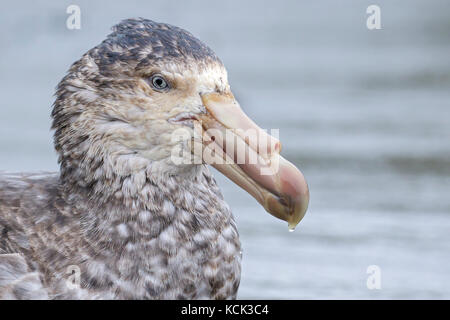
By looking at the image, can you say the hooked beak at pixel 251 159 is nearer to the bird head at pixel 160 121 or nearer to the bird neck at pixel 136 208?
the bird head at pixel 160 121

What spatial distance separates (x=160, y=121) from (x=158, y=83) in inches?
5.8

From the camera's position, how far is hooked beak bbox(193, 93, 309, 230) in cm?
418

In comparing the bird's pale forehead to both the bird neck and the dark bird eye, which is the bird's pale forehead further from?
the bird neck

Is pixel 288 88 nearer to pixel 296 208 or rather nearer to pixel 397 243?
pixel 397 243

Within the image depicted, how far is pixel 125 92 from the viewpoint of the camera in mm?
4383

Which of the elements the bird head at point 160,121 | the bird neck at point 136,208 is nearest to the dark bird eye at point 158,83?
the bird head at point 160,121

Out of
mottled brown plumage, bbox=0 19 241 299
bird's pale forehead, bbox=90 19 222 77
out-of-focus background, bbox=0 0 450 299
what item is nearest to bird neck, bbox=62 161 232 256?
mottled brown plumage, bbox=0 19 241 299

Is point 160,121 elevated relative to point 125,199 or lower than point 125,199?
elevated

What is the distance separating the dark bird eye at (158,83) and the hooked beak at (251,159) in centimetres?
16

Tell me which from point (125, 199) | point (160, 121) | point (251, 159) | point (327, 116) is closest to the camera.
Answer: point (251, 159)

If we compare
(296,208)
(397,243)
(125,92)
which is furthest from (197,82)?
(397,243)

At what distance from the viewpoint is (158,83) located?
4359 millimetres

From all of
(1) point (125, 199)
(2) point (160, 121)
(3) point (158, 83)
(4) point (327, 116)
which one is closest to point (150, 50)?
(3) point (158, 83)

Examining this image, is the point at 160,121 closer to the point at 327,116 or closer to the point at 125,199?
the point at 125,199
